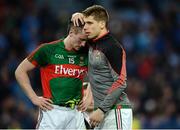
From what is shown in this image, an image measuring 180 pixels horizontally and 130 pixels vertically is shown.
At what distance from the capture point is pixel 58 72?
7.84m

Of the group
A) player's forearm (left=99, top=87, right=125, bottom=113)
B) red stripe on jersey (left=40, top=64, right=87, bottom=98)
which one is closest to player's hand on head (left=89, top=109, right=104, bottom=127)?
player's forearm (left=99, top=87, right=125, bottom=113)

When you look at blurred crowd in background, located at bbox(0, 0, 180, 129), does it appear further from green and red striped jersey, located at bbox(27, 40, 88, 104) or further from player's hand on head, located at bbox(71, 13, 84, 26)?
player's hand on head, located at bbox(71, 13, 84, 26)

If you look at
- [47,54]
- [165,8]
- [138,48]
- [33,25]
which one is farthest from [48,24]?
[47,54]

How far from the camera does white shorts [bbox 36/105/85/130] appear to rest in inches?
307

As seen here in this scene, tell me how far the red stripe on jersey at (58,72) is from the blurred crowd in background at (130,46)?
14.6 ft

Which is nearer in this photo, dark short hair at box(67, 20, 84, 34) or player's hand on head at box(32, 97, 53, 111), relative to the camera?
dark short hair at box(67, 20, 84, 34)

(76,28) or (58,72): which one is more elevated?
(76,28)

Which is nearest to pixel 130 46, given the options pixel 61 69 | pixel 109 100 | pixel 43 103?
pixel 61 69

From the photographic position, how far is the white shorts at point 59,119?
781 cm

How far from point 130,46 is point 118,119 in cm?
785

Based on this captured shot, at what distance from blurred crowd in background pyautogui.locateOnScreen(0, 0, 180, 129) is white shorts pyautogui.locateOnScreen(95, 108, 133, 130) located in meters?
4.77

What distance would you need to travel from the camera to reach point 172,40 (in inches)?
626

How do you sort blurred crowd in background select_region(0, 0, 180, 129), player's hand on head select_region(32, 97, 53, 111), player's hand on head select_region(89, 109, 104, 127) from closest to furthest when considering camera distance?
player's hand on head select_region(89, 109, 104, 127)
player's hand on head select_region(32, 97, 53, 111)
blurred crowd in background select_region(0, 0, 180, 129)

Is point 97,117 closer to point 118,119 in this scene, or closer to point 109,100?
point 109,100
